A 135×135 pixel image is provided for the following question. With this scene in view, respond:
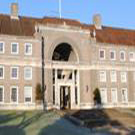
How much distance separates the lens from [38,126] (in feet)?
85.6

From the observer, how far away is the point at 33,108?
39344 millimetres

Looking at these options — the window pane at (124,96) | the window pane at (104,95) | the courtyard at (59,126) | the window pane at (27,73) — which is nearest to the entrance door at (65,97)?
the window pane at (104,95)

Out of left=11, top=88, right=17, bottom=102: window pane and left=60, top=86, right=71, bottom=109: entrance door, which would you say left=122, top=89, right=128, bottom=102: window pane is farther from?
left=11, top=88, right=17, bottom=102: window pane

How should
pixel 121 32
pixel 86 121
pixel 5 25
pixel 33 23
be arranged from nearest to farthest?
pixel 86 121 < pixel 5 25 < pixel 33 23 < pixel 121 32

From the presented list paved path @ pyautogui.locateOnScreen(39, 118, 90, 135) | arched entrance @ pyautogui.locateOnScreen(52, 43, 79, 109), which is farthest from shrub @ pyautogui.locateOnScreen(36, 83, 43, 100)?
paved path @ pyautogui.locateOnScreen(39, 118, 90, 135)

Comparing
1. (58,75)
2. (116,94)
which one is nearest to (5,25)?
(58,75)

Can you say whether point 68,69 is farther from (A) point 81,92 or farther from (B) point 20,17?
(B) point 20,17

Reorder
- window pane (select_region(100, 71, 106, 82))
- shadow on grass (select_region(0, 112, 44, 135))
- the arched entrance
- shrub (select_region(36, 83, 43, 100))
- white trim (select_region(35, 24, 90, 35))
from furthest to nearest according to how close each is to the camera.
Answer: window pane (select_region(100, 71, 106, 82)) < the arched entrance < white trim (select_region(35, 24, 90, 35)) < shrub (select_region(36, 83, 43, 100)) < shadow on grass (select_region(0, 112, 44, 135))

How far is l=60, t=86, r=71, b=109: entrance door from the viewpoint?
4388 cm

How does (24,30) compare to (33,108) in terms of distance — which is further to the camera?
(24,30)

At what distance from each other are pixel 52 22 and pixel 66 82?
10.2 m

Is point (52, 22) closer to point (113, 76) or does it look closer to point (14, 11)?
point (14, 11)

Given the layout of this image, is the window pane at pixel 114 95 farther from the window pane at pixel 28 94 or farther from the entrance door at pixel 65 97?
the window pane at pixel 28 94

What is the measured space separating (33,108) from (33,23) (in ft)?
47.4
